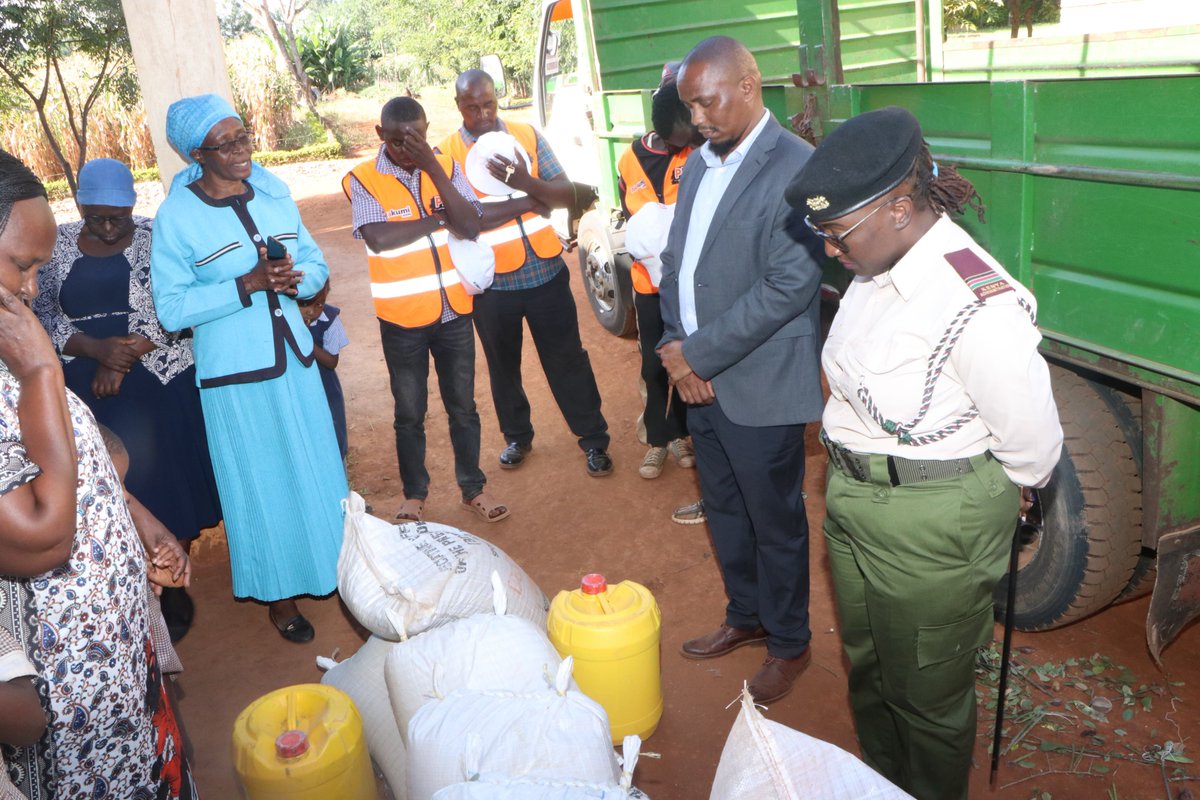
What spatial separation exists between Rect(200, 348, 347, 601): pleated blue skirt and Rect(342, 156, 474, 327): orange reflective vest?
27.3 inches

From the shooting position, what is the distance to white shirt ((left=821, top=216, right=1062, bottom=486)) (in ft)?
6.46

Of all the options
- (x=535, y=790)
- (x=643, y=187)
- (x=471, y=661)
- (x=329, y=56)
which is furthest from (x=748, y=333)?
(x=329, y=56)

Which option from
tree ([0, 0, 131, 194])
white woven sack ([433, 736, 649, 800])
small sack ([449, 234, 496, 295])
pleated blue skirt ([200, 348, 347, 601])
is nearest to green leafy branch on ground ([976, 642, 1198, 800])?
white woven sack ([433, 736, 649, 800])

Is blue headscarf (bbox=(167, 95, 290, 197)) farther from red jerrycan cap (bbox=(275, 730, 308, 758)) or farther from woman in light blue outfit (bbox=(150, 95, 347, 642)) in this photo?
red jerrycan cap (bbox=(275, 730, 308, 758))

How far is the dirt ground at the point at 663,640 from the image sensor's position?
2949 millimetres

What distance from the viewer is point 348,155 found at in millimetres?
20172

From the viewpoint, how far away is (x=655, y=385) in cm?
498

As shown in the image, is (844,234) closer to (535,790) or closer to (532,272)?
(535,790)

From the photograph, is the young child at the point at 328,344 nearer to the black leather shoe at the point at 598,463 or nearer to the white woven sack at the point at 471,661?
the black leather shoe at the point at 598,463

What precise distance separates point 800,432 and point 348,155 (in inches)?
743

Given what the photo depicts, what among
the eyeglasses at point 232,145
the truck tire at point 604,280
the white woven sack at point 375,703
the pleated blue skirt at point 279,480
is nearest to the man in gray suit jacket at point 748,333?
the white woven sack at point 375,703

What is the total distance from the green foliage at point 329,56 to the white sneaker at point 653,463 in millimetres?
24967

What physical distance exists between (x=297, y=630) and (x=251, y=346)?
1.28 meters

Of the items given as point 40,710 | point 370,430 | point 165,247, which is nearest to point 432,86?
point 370,430
